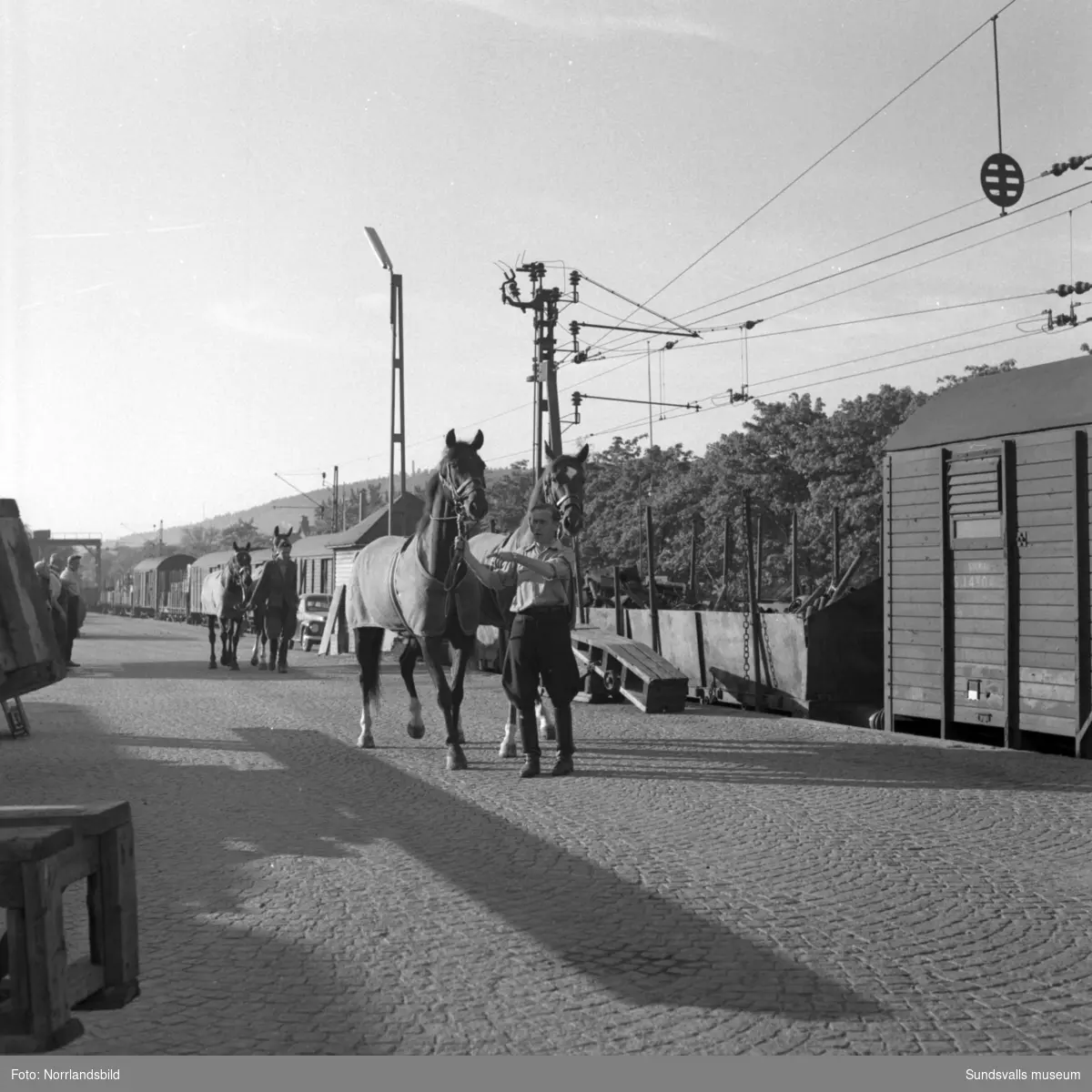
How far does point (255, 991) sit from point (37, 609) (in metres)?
1.60

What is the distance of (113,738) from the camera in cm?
1159

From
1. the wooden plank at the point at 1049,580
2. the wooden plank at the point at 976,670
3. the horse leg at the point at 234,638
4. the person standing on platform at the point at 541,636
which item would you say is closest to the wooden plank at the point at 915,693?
the wooden plank at the point at 976,670

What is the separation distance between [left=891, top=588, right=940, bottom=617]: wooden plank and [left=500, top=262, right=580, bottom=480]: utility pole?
14.6 m

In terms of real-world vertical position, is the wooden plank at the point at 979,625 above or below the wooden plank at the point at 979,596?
below

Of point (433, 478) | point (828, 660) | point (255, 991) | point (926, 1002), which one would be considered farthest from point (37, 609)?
point (828, 660)

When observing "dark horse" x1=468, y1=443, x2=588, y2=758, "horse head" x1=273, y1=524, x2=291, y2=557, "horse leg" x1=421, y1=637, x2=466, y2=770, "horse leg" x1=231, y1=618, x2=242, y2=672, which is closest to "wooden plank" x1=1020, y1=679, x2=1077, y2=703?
"dark horse" x1=468, y1=443, x2=588, y2=758

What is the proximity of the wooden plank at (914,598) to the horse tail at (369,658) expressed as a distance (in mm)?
5694

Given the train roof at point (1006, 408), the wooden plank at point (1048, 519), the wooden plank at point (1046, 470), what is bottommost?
the wooden plank at point (1048, 519)

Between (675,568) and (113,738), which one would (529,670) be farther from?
(675,568)

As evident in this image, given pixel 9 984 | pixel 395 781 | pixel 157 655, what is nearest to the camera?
pixel 9 984

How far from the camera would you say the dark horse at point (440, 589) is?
9719 mm

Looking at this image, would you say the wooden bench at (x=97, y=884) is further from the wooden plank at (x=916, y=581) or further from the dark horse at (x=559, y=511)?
the wooden plank at (x=916, y=581)

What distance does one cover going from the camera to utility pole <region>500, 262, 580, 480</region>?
90.9ft

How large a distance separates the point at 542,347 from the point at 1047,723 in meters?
20.0
